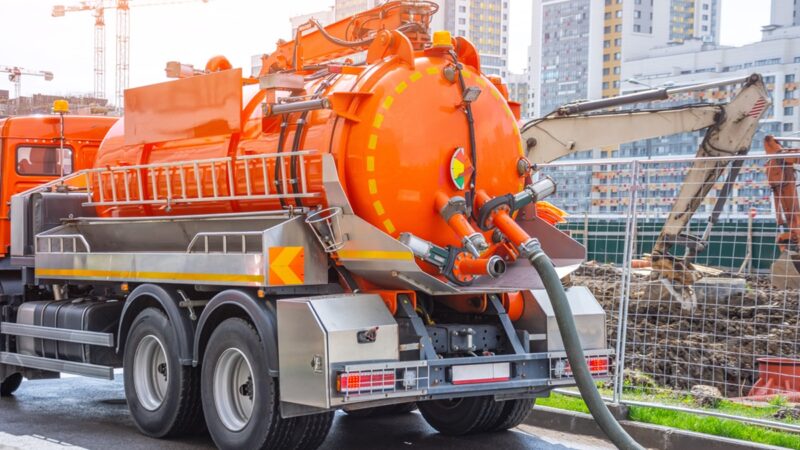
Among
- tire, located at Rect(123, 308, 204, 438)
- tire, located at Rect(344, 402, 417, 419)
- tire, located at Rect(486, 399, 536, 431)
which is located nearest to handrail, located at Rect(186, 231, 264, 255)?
tire, located at Rect(123, 308, 204, 438)

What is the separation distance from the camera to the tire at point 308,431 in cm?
788

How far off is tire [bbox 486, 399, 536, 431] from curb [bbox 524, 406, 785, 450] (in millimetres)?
391

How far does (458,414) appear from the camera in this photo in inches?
369

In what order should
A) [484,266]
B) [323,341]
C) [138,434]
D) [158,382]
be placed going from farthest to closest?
[138,434] < [158,382] < [484,266] < [323,341]

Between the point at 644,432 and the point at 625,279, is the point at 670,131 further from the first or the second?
the point at 644,432

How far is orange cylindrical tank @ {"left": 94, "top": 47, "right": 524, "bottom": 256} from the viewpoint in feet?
26.0

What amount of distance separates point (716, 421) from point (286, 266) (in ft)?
11.8

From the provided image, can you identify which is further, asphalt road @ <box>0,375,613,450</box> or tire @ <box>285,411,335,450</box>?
asphalt road @ <box>0,375,613,450</box>

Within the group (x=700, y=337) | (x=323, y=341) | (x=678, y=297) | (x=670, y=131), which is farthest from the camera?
(x=678, y=297)

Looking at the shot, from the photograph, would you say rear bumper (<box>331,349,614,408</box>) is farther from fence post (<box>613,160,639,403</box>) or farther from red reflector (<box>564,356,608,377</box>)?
fence post (<box>613,160,639,403</box>)

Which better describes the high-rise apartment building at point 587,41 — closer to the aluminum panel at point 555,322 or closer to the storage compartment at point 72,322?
the storage compartment at point 72,322

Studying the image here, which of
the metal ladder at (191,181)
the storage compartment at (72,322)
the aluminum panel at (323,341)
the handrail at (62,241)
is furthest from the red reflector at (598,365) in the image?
the handrail at (62,241)

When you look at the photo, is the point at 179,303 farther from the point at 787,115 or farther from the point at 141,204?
the point at 787,115

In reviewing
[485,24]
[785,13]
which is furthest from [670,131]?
[485,24]
